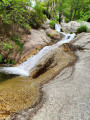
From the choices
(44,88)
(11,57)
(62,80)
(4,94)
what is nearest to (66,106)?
(44,88)

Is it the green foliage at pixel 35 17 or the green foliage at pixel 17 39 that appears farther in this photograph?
the green foliage at pixel 35 17

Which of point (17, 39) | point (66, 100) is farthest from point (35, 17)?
point (66, 100)

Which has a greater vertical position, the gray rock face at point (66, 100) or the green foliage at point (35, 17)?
the green foliage at point (35, 17)

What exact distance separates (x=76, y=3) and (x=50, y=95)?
26.2 m

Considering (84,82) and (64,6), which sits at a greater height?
(64,6)

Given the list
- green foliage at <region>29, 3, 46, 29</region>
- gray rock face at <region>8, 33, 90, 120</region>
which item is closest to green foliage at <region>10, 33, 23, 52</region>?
green foliage at <region>29, 3, 46, 29</region>

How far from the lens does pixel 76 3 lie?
A: 22750mm

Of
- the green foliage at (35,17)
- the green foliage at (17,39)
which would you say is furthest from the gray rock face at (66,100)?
the green foliage at (35,17)

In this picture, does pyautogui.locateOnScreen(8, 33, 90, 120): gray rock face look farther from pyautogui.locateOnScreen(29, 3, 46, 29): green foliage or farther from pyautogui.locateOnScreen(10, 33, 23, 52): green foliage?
pyautogui.locateOnScreen(29, 3, 46, 29): green foliage

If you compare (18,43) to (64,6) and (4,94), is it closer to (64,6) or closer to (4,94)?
(4,94)

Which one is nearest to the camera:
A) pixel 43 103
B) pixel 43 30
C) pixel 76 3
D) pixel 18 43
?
pixel 43 103

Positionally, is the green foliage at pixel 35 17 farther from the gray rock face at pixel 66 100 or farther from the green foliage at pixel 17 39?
the gray rock face at pixel 66 100

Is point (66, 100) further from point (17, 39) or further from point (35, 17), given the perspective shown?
point (35, 17)

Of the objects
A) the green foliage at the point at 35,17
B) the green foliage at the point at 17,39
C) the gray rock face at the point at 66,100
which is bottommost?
the gray rock face at the point at 66,100
